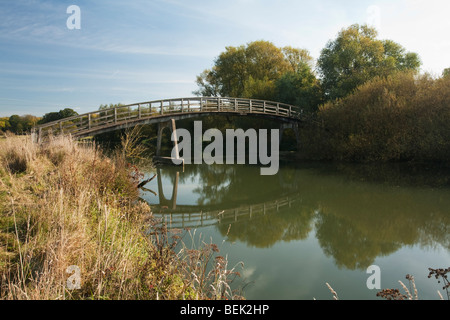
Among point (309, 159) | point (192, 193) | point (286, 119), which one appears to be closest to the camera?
point (192, 193)

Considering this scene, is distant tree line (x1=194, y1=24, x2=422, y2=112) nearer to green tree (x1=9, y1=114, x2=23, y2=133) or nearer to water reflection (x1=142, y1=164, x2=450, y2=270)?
water reflection (x1=142, y1=164, x2=450, y2=270)

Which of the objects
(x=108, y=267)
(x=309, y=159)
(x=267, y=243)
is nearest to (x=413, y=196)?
(x=267, y=243)

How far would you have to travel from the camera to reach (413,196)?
9758 millimetres

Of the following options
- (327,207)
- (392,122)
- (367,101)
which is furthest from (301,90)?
(327,207)

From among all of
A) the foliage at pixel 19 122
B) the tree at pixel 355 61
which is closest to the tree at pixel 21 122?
the foliage at pixel 19 122

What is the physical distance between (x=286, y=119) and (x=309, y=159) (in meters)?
4.00

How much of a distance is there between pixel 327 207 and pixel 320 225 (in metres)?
1.77

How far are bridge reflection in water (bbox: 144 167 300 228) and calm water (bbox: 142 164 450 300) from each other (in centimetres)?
3

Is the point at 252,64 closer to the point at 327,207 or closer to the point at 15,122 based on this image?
the point at 15,122

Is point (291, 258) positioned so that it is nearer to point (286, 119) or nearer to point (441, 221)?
point (441, 221)

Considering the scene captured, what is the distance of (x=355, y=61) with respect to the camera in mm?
22297

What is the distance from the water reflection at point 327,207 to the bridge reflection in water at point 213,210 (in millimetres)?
26

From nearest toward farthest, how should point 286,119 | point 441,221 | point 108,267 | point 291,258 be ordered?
point 108,267, point 291,258, point 441,221, point 286,119

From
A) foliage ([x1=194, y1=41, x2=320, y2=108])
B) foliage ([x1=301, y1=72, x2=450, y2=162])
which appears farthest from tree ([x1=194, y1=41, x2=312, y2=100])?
foliage ([x1=301, y1=72, x2=450, y2=162])
